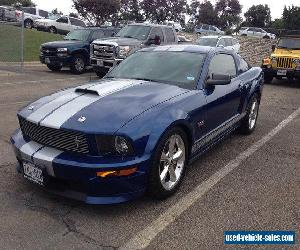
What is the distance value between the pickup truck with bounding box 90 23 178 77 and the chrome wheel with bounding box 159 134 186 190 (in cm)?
859

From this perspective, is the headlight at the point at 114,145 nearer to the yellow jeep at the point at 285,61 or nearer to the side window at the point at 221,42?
the yellow jeep at the point at 285,61

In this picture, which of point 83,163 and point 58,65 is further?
point 58,65

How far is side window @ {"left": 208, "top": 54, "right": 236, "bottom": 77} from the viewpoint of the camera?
529 centimetres

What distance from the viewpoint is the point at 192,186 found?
4582 millimetres

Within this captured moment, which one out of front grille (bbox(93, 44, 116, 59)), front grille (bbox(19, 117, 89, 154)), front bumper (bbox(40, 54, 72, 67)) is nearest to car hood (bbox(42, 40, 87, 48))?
front bumper (bbox(40, 54, 72, 67))

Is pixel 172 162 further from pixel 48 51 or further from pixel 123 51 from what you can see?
pixel 48 51

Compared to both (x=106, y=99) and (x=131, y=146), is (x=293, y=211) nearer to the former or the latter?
(x=131, y=146)

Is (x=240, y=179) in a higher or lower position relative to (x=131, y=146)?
lower

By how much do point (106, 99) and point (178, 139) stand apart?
882 mm

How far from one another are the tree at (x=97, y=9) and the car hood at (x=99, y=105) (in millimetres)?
39748

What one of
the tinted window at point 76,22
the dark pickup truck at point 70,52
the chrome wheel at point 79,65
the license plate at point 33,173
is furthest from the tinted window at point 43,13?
the license plate at point 33,173

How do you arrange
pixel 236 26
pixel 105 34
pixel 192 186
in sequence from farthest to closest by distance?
1. pixel 236 26
2. pixel 105 34
3. pixel 192 186

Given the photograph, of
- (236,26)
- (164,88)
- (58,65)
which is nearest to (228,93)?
(164,88)

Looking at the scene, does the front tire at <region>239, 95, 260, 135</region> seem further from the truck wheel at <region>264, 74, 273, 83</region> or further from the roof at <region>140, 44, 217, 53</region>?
the truck wheel at <region>264, 74, 273, 83</region>
